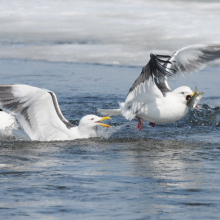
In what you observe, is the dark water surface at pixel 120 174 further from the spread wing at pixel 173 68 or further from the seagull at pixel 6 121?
the spread wing at pixel 173 68

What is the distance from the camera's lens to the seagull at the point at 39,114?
7.69m

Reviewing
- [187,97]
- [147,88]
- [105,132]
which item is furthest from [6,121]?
[187,97]

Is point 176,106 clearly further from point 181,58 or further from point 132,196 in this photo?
point 132,196

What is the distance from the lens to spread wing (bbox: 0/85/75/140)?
302 inches

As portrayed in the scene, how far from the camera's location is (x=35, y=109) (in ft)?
26.2

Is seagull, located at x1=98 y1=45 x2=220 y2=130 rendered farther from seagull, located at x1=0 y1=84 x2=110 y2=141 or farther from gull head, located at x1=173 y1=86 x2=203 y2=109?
seagull, located at x1=0 y1=84 x2=110 y2=141

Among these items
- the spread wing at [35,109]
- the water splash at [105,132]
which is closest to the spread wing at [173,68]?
the water splash at [105,132]

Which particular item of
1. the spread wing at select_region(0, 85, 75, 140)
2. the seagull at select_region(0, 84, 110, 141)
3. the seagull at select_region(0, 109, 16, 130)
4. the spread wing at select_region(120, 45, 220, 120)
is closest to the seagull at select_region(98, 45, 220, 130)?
the spread wing at select_region(120, 45, 220, 120)

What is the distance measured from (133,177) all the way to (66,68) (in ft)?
53.2

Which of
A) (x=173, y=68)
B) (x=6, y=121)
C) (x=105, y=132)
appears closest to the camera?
(x=173, y=68)

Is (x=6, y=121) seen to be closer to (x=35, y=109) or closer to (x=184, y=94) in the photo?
(x=35, y=109)

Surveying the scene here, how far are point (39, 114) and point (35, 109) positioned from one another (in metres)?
0.15

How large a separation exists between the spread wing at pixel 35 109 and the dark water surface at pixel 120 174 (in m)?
0.29

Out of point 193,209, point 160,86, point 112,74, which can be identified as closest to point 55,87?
point 112,74
